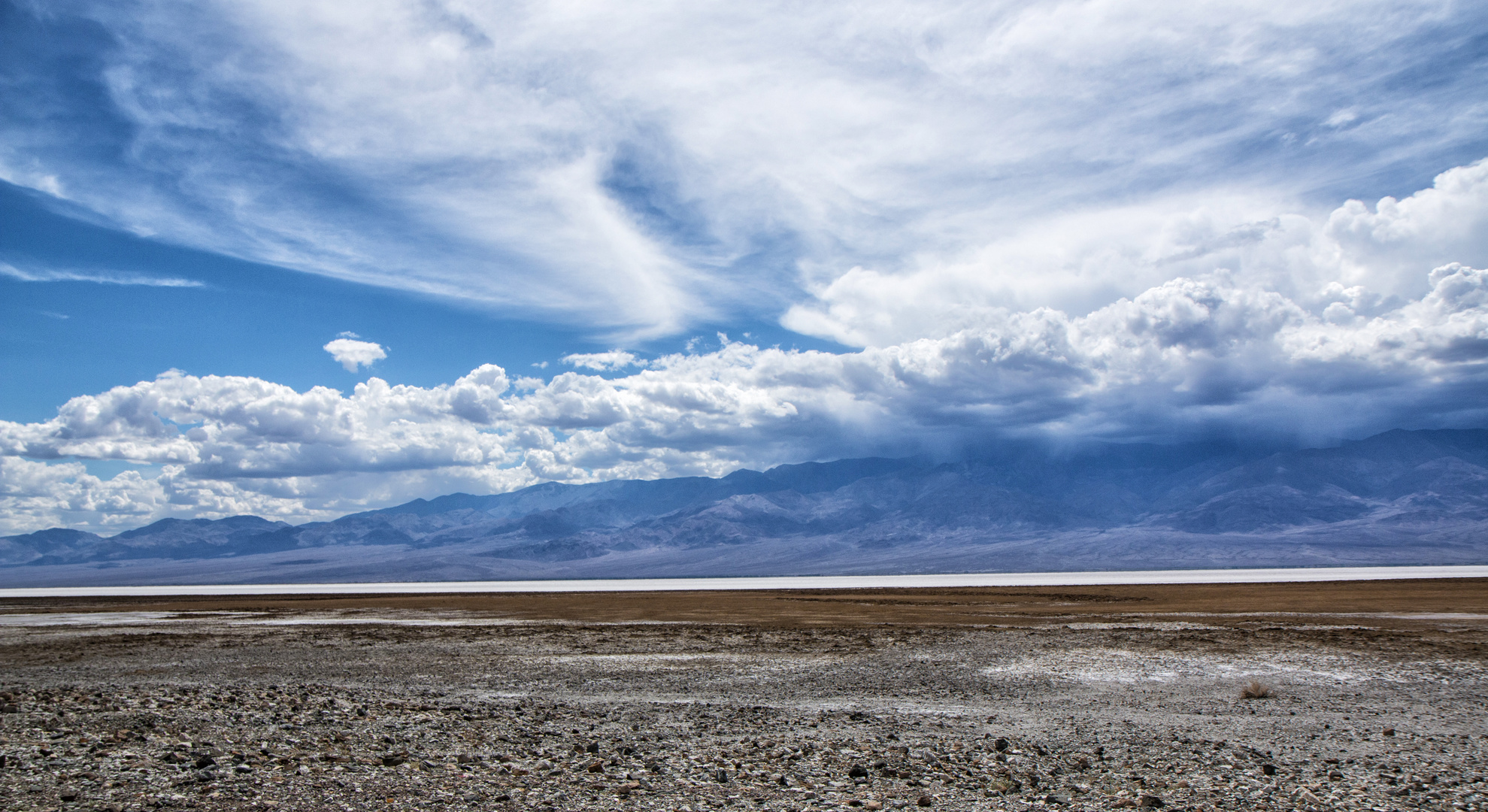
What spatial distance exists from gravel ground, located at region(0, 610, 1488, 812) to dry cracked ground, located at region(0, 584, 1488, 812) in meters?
0.09

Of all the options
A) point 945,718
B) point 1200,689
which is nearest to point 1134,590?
point 1200,689

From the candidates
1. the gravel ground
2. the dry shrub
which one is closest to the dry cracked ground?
the gravel ground

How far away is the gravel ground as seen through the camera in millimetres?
12281

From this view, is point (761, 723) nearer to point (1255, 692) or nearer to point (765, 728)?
point (765, 728)

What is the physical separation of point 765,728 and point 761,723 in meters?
0.50

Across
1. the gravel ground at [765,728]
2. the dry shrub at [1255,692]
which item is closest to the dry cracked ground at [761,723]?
the gravel ground at [765,728]

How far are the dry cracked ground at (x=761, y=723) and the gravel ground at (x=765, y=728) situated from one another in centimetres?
9

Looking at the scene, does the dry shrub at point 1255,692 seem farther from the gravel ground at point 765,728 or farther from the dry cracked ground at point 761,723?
the dry cracked ground at point 761,723

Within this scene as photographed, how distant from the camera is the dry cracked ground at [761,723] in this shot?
12.3m

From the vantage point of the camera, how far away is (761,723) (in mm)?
17766

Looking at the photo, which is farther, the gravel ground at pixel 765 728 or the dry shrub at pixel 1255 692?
the dry shrub at pixel 1255 692

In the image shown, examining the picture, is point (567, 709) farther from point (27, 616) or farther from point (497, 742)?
point (27, 616)

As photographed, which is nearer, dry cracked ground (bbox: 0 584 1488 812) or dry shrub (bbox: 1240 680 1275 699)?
dry cracked ground (bbox: 0 584 1488 812)

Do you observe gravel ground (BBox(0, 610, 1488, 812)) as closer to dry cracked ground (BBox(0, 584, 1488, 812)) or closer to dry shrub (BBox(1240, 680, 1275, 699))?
dry cracked ground (BBox(0, 584, 1488, 812))
